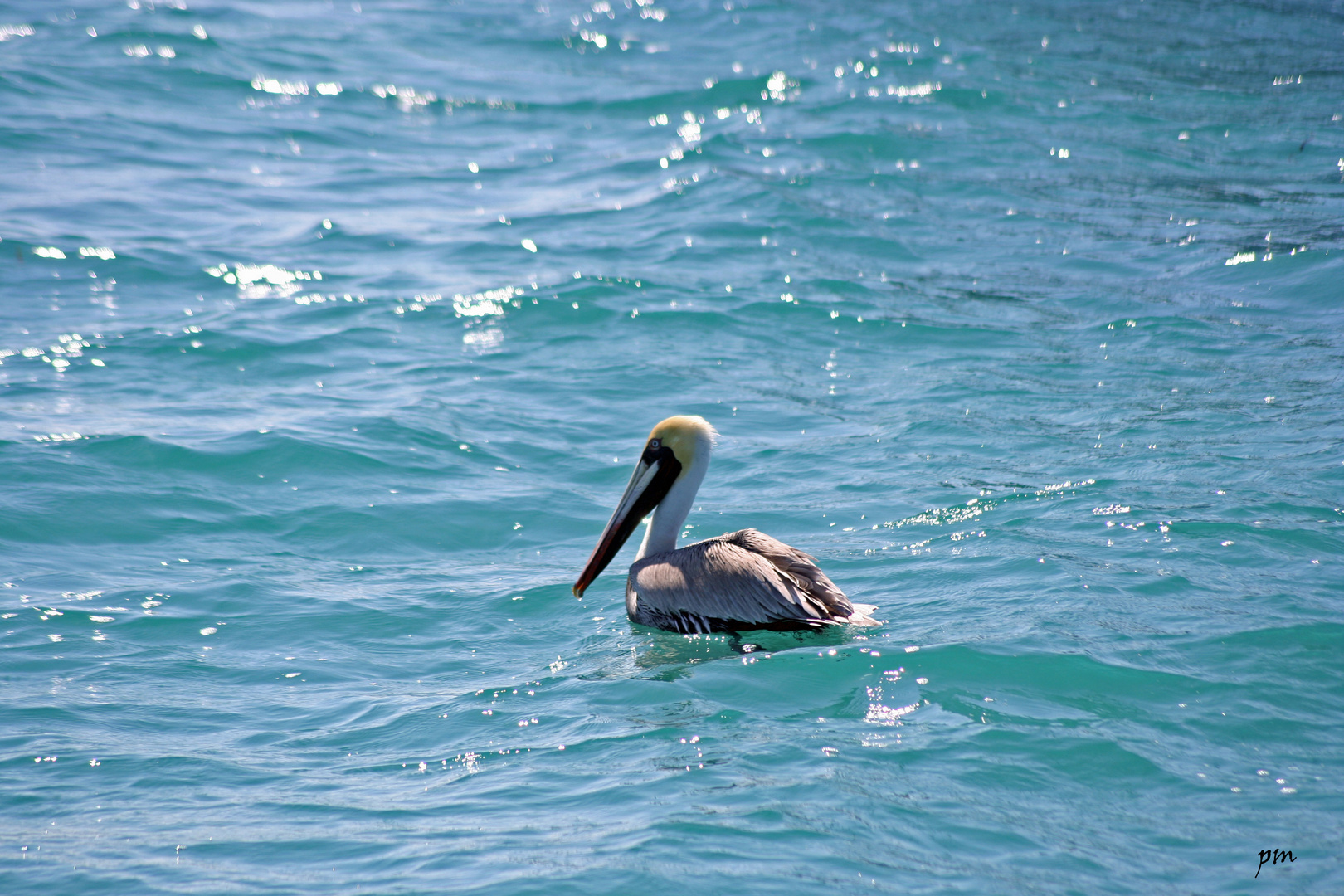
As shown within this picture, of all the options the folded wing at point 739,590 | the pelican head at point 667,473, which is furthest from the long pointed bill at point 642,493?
the folded wing at point 739,590

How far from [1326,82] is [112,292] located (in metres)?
12.7

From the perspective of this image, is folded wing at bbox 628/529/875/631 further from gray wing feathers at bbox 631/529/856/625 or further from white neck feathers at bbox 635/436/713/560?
white neck feathers at bbox 635/436/713/560

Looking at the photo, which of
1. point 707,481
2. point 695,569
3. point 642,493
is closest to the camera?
point 695,569

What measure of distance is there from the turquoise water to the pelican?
0.13 m

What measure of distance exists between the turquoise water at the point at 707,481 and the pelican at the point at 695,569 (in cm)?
13

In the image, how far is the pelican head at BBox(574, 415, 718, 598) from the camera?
227 inches

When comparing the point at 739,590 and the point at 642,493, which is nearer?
the point at 739,590

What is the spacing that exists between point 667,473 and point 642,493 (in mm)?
151

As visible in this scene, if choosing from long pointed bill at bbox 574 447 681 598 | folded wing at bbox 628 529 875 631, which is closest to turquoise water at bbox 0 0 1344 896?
folded wing at bbox 628 529 875 631

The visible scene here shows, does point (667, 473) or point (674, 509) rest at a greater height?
point (667, 473)

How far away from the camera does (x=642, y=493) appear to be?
5793 mm

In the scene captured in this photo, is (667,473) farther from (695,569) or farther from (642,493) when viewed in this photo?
(695,569)

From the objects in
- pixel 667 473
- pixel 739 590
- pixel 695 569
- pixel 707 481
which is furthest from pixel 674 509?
pixel 707 481

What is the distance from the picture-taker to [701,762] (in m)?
4.03
